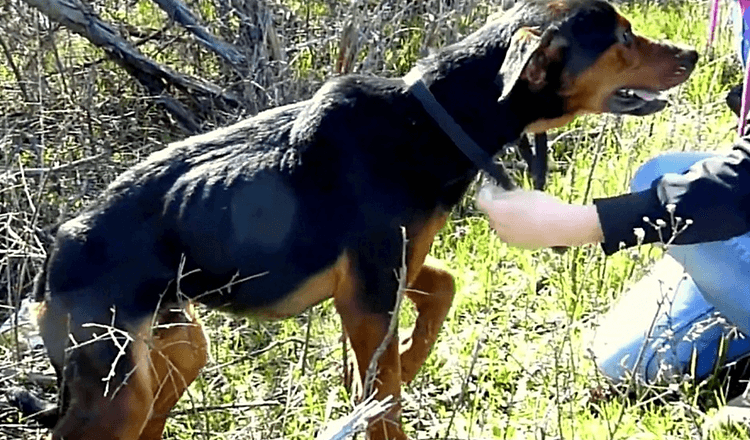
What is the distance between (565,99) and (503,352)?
3.42ft

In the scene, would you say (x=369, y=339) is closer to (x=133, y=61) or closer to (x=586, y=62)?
(x=586, y=62)

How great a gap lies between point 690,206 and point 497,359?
1.25m

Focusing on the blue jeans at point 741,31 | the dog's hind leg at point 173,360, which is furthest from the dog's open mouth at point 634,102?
the dog's hind leg at point 173,360

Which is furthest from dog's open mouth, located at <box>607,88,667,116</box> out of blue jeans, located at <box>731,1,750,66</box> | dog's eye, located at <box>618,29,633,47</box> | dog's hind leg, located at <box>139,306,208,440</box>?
dog's hind leg, located at <box>139,306,208,440</box>

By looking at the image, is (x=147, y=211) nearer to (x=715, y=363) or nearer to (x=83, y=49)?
(x=715, y=363)

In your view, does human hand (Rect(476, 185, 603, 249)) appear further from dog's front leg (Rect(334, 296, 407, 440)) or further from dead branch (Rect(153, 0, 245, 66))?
dead branch (Rect(153, 0, 245, 66))

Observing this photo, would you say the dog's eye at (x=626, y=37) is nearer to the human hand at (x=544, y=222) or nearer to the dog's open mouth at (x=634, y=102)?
the dog's open mouth at (x=634, y=102)

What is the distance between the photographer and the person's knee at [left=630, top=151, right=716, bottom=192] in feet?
12.3

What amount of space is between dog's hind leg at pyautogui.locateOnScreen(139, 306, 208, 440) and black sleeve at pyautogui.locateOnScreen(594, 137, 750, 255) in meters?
1.31

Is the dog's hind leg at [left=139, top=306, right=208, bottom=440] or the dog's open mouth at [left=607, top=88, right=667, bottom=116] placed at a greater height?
the dog's open mouth at [left=607, top=88, right=667, bottom=116]

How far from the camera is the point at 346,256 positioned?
3416 millimetres

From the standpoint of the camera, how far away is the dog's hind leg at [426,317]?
3.78 meters

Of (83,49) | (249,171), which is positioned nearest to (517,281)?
(249,171)

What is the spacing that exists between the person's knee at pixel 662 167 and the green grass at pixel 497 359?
33 centimetres
